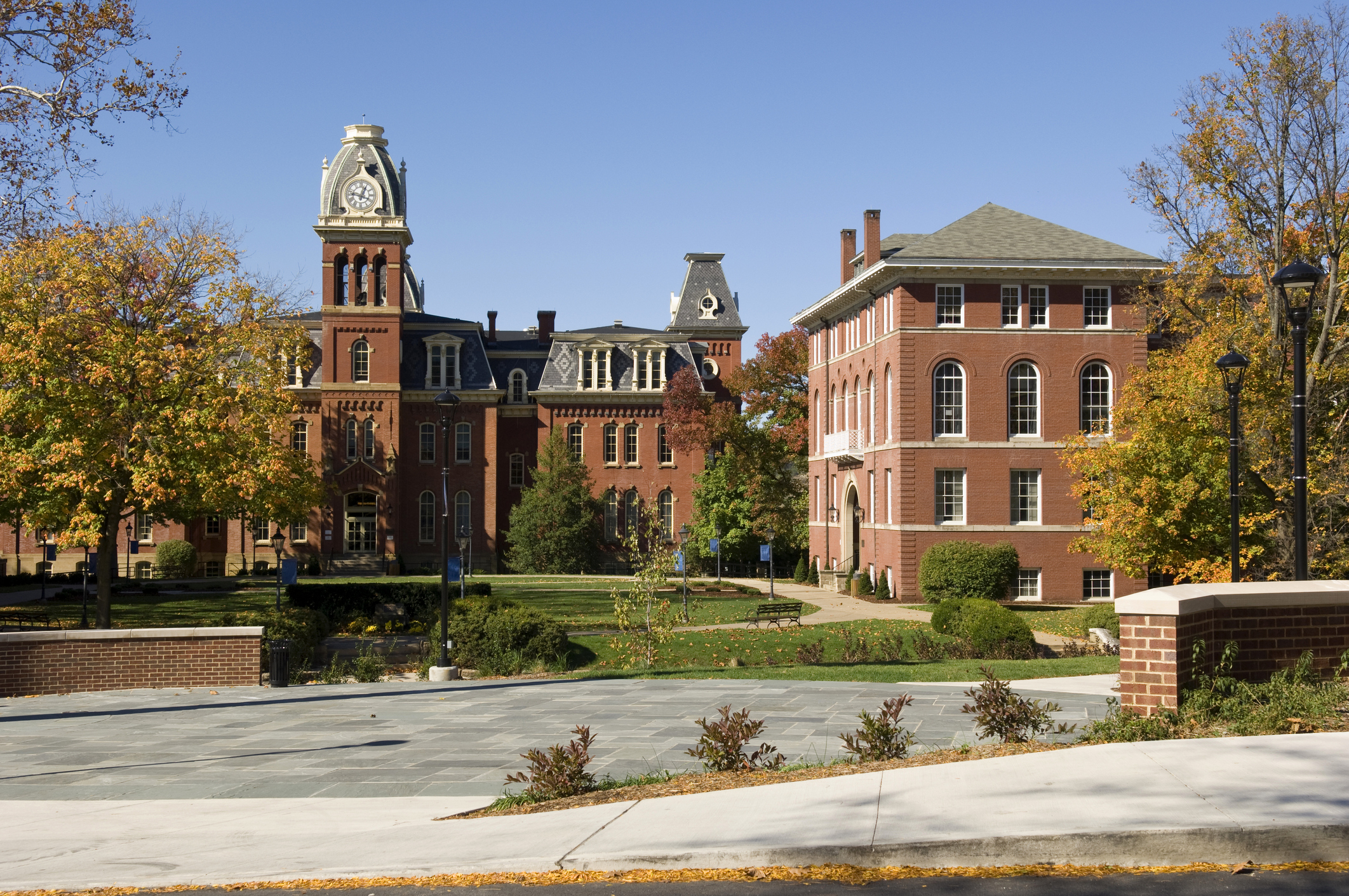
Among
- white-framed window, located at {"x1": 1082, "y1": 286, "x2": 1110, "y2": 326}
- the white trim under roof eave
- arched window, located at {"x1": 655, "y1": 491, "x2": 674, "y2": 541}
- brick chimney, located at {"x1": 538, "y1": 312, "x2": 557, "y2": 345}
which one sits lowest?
arched window, located at {"x1": 655, "y1": 491, "x2": 674, "y2": 541}

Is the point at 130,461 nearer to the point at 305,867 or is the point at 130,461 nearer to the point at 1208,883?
the point at 305,867

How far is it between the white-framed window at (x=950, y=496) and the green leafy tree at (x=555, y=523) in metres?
25.5

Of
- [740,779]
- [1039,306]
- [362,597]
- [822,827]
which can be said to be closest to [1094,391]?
[1039,306]

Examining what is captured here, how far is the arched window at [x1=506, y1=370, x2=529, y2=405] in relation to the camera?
2773 inches

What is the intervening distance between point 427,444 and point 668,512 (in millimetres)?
14517

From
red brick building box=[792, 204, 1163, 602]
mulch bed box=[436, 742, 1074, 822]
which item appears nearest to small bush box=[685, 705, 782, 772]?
mulch bed box=[436, 742, 1074, 822]

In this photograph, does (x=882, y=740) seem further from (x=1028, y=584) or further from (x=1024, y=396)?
(x=1024, y=396)

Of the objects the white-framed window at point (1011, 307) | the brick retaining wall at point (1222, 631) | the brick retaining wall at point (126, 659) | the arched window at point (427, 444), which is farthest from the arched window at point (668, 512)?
the brick retaining wall at point (1222, 631)

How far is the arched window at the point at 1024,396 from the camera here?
42625 mm

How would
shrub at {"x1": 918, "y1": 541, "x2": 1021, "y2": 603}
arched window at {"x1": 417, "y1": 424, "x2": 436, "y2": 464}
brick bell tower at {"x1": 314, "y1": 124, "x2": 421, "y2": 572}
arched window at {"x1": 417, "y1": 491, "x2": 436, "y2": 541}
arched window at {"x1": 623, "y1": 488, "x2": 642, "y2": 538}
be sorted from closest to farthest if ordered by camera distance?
shrub at {"x1": 918, "y1": 541, "x2": 1021, "y2": 603}, brick bell tower at {"x1": 314, "y1": 124, "x2": 421, "y2": 572}, arched window at {"x1": 417, "y1": 491, "x2": 436, "y2": 541}, arched window at {"x1": 417, "y1": 424, "x2": 436, "y2": 464}, arched window at {"x1": 623, "y1": 488, "x2": 642, "y2": 538}

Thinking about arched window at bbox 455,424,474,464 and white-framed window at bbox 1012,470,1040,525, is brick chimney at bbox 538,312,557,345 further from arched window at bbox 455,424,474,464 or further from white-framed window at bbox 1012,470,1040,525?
white-framed window at bbox 1012,470,1040,525

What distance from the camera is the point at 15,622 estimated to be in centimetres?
3200

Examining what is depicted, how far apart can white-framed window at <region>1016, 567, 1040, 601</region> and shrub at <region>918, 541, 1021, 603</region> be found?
68cm

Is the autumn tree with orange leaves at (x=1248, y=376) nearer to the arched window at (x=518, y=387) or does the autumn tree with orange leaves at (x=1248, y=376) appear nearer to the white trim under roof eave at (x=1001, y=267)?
the white trim under roof eave at (x=1001, y=267)
